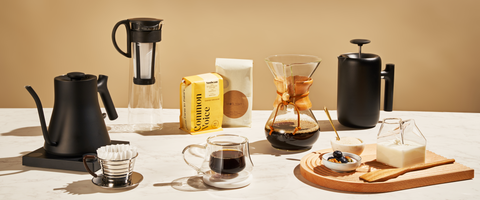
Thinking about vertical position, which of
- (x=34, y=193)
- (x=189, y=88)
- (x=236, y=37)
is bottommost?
(x=34, y=193)

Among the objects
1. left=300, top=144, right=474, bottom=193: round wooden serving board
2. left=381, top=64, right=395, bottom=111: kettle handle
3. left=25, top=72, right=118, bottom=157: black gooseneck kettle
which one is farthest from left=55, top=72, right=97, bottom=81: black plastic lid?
left=381, top=64, right=395, bottom=111: kettle handle

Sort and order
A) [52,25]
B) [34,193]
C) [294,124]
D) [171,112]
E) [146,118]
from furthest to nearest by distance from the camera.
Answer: [52,25] < [171,112] < [146,118] < [294,124] < [34,193]

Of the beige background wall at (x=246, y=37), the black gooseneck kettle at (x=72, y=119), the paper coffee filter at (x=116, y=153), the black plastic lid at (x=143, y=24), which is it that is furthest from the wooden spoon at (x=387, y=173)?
the beige background wall at (x=246, y=37)

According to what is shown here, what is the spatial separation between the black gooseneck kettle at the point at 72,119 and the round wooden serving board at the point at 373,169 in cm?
57

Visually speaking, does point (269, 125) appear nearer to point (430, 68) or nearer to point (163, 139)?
point (163, 139)

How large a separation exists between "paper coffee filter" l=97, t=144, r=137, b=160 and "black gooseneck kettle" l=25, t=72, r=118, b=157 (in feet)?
0.42

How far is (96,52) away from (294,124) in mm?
1838

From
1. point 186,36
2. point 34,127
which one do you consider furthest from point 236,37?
point 34,127

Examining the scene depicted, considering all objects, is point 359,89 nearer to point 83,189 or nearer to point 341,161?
point 341,161

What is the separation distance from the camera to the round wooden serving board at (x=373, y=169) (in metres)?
1.03

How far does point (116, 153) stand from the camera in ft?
3.43

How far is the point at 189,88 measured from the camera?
1.49 metres

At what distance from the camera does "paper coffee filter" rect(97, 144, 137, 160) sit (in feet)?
3.41

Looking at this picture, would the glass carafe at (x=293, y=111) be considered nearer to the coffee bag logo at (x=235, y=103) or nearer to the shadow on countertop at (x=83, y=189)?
the coffee bag logo at (x=235, y=103)
